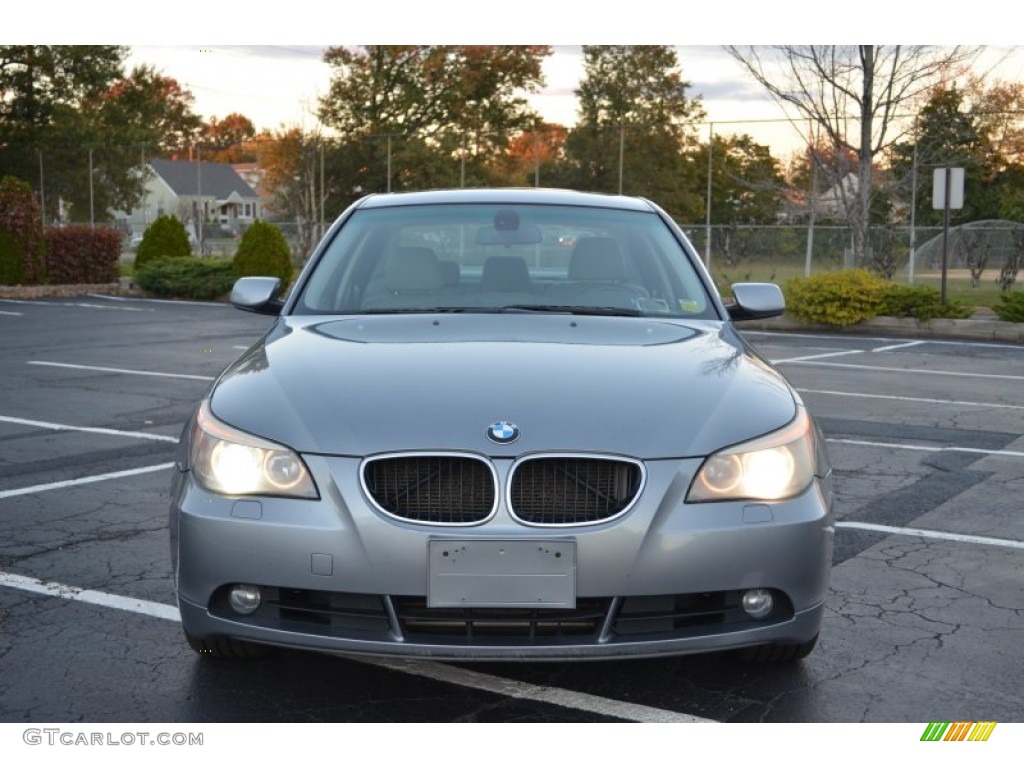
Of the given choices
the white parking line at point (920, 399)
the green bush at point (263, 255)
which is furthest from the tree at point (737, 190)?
the white parking line at point (920, 399)

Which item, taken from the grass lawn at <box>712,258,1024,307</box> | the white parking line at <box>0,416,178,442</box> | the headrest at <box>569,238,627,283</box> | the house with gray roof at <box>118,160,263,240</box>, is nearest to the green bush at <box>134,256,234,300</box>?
the house with gray roof at <box>118,160,263,240</box>

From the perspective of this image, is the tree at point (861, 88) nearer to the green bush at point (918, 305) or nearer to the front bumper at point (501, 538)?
the green bush at point (918, 305)

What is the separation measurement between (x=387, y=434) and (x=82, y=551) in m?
2.66

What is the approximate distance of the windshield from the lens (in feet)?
15.4

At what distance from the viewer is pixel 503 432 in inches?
129

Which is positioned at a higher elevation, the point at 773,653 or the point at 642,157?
the point at 642,157

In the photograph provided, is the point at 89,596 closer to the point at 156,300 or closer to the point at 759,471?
the point at 759,471

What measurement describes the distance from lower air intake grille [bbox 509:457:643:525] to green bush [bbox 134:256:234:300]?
23.0 m

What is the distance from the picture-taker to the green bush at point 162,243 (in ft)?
90.4

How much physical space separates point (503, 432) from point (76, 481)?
4.43 m

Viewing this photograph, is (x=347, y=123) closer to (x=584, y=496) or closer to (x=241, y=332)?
(x=241, y=332)

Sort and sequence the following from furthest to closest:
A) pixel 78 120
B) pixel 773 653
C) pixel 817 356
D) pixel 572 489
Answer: pixel 78 120 → pixel 817 356 → pixel 773 653 → pixel 572 489

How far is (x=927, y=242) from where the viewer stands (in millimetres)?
26219

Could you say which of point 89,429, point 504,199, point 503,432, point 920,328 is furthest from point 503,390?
point 920,328
